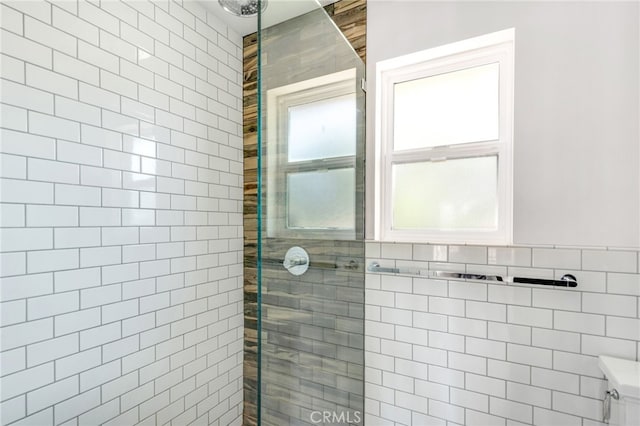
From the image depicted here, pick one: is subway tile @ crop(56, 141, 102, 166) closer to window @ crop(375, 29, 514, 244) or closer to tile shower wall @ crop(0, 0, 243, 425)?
tile shower wall @ crop(0, 0, 243, 425)

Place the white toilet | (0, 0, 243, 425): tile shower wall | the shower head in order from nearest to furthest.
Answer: the white toilet → (0, 0, 243, 425): tile shower wall → the shower head

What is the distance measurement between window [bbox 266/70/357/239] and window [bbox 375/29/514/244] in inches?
10.8

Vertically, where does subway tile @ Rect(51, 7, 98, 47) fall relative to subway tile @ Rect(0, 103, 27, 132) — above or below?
above

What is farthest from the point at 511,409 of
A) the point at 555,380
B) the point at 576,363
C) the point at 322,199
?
the point at 322,199

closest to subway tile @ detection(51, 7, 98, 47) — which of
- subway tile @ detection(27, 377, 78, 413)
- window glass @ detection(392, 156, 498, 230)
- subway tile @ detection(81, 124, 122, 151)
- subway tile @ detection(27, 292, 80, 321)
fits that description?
subway tile @ detection(81, 124, 122, 151)

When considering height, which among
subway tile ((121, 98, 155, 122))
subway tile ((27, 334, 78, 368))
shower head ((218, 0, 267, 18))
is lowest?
subway tile ((27, 334, 78, 368))

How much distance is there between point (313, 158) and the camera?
1.21m

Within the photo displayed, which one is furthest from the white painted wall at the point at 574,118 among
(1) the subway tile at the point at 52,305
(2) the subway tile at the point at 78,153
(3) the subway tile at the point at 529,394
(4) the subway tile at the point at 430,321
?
(1) the subway tile at the point at 52,305

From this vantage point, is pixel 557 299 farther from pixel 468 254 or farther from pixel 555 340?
pixel 468 254

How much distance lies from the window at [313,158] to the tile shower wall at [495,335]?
0.41 m

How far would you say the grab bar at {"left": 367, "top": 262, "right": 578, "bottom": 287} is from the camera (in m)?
1.17

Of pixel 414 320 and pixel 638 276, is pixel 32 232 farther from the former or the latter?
pixel 638 276

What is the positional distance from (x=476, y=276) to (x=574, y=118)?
0.72 m

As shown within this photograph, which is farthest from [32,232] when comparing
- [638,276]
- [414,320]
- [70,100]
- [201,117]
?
[638,276]
